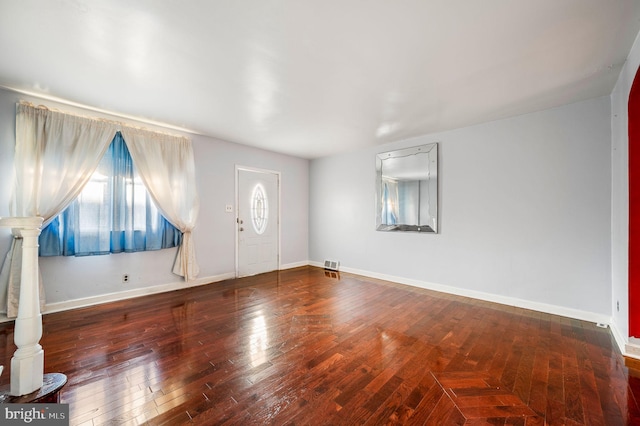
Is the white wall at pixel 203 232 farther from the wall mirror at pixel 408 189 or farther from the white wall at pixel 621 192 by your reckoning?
the white wall at pixel 621 192

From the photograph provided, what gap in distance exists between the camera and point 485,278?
394 centimetres

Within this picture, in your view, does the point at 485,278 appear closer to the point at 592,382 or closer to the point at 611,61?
the point at 592,382

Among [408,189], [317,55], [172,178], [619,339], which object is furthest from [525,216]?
[172,178]

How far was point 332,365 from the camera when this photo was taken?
7.14ft

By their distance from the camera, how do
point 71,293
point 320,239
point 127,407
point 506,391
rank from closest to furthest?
point 127,407
point 506,391
point 71,293
point 320,239

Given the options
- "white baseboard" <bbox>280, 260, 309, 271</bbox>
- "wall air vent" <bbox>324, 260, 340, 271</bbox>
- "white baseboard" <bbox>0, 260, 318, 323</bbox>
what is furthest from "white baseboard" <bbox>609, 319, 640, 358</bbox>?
"white baseboard" <bbox>0, 260, 318, 323</bbox>

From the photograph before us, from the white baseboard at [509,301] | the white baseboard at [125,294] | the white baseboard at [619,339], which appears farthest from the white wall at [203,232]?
the white baseboard at [619,339]

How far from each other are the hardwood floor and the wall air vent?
2237 millimetres

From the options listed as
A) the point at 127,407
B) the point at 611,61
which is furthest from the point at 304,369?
the point at 611,61

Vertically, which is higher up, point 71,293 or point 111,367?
point 71,293

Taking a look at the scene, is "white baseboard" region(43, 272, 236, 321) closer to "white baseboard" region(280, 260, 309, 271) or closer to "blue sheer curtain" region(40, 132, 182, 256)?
"blue sheer curtain" region(40, 132, 182, 256)

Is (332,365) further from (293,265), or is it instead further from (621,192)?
(293,265)

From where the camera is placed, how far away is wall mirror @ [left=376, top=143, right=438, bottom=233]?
4.47m

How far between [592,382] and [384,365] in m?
1.58
